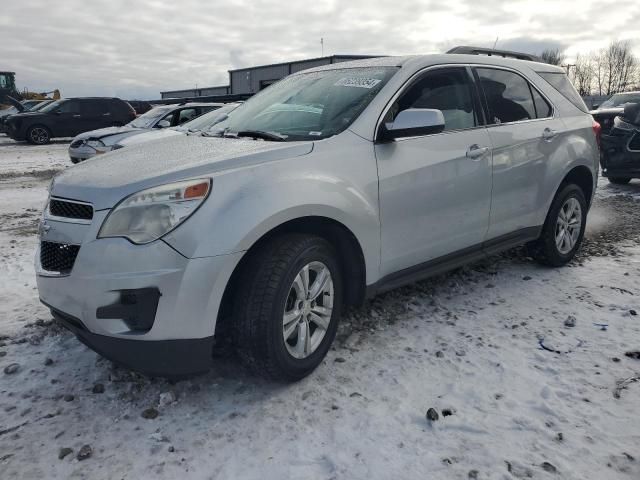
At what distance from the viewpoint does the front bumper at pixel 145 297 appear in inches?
91.7

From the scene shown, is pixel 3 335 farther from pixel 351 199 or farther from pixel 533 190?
pixel 533 190

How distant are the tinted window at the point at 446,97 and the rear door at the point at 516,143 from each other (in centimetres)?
19

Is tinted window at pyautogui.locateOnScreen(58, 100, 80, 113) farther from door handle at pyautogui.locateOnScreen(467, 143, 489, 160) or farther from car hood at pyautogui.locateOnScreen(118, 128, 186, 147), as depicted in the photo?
door handle at pyautogui.locateOnScreen(467, 143, 489, 160)

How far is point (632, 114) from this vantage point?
28.6 feet

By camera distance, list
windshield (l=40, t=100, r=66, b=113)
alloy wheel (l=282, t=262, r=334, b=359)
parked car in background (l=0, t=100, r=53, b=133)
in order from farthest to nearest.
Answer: parked car in background (l=0, t=100, r=53, b=133)
windshield (l=40, t=100, r=66, b=113)
alloy wheel (l=282, t=262, r=334, b=359)

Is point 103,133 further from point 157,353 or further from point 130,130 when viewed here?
point 157,353

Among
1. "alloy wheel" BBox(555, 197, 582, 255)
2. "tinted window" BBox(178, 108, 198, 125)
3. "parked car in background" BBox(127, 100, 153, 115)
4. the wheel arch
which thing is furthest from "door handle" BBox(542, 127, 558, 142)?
"parked car in background" BBox(127, 100, 153, 115)

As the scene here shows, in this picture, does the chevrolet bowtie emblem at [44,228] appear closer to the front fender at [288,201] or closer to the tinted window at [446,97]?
the front fender at [288,201]

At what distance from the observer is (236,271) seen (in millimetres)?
2592

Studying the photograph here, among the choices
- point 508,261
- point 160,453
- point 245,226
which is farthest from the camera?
point 508,261

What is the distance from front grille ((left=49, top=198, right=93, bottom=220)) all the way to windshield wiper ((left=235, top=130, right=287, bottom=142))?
1.09 meters

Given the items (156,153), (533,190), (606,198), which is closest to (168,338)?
(156,153)

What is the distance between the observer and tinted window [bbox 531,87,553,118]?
436 cm

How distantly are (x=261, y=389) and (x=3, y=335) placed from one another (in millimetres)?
1838
